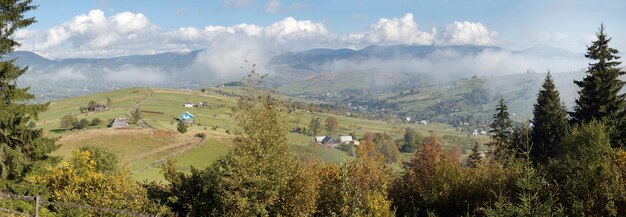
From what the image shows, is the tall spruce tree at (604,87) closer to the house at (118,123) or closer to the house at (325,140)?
the house at (118,123)

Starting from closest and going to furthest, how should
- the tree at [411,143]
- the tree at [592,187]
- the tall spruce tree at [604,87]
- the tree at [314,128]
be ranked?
1. the tree at [592,187]
2. the tall spruce tree at [604,87]
3. the tree at [411,143]
4. the tree at [314,128]

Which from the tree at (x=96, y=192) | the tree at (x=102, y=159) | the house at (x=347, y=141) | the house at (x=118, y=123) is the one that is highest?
the tree at (x=96, y=192)

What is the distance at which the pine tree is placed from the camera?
1890 inches

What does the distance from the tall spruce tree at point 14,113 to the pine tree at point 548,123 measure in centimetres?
4759

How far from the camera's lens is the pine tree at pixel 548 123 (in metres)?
48.0

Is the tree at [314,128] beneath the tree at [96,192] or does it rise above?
beneath

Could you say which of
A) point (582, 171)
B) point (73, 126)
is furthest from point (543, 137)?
point (73, 126)

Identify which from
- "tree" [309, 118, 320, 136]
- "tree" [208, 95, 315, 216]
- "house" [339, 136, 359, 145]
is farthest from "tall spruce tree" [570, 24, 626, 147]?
"tree" [309, 118, 320, 136]

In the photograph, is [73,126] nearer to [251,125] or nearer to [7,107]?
[7,107]

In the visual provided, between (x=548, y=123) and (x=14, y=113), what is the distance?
50406 mm

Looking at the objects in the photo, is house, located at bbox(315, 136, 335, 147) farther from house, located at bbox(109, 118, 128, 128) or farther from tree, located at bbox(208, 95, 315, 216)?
tree, located at bbox(208, 95, 315, 216)

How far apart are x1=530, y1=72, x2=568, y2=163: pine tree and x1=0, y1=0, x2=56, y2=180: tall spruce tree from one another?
47592mm

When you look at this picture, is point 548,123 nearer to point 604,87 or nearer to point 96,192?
point 604,87

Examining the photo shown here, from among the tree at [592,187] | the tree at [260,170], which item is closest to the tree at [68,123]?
the tree at [260,170]
